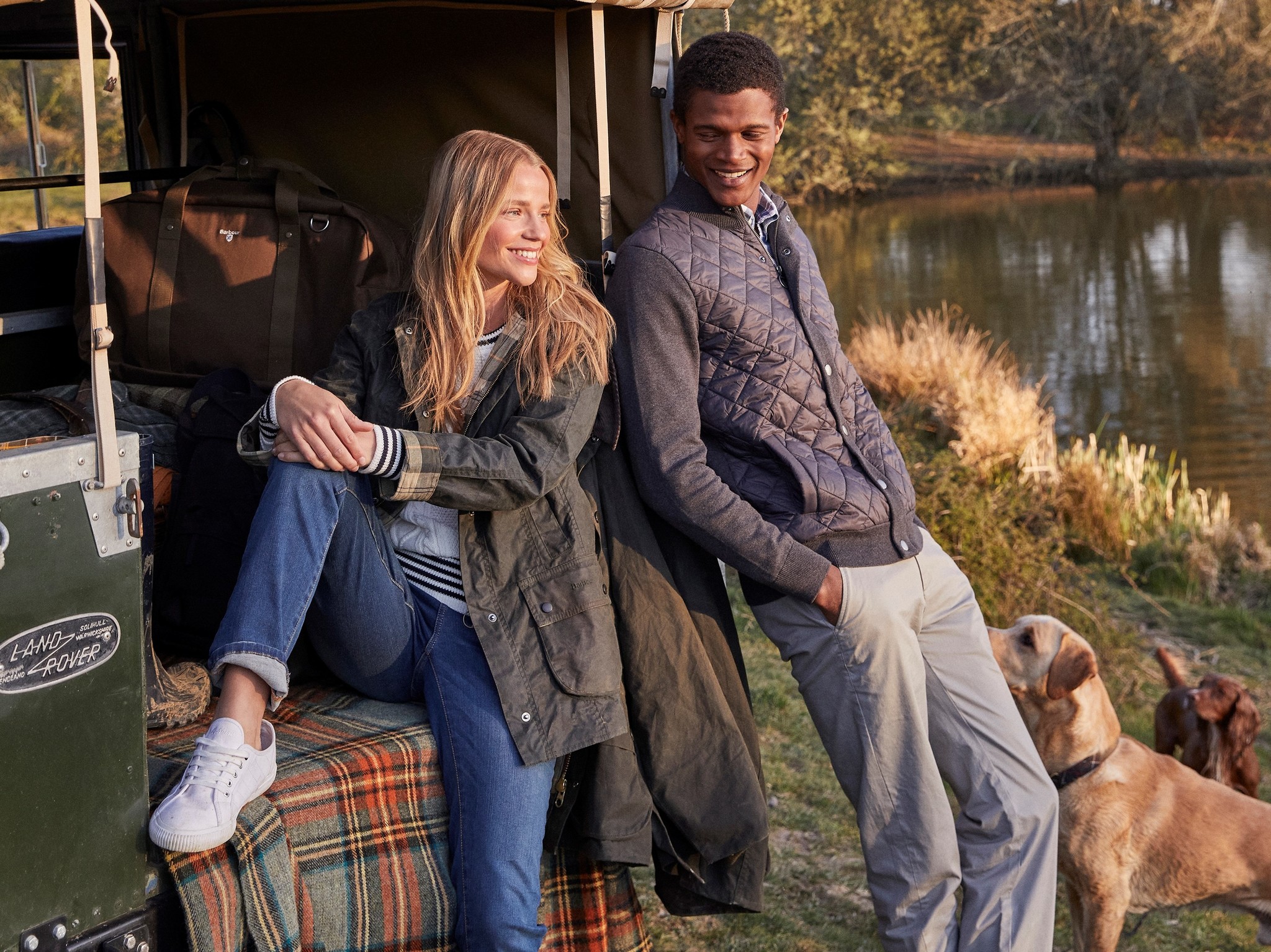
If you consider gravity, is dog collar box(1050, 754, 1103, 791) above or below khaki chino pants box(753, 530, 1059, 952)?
below

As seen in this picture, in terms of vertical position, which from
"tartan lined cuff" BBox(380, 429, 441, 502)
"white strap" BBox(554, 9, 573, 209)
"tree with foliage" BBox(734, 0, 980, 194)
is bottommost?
"tartan lined cuff" BBox(380, 429, 441, 502)

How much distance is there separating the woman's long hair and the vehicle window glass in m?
0.96

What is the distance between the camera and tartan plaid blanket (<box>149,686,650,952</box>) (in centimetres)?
213

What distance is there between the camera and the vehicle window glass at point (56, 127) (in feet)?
14.1

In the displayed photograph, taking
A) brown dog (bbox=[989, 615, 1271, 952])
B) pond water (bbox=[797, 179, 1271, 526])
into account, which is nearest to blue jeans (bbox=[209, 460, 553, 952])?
brown dog (bbox=[989, 615, 1271, 952])

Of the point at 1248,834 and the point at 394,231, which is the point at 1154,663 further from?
the point at 394,231

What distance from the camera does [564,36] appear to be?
124 inches

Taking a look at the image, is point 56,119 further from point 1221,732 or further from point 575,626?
point 1221,732

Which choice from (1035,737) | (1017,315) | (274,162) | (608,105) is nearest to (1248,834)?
(1035,737)

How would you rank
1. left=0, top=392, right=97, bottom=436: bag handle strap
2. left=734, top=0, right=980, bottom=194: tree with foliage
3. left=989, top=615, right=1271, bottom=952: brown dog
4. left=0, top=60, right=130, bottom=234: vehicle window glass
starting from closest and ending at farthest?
left=0, top=392, right=97, bottom=436: bag handle strap
left=989, top=615, right=1271, bottom=952: brown dog
left=0, top=60, right=130, bottom=234: vehicle window glass
left=734, top=0, right=980, bottom=194: tree with foliage

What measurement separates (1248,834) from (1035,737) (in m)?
0.62

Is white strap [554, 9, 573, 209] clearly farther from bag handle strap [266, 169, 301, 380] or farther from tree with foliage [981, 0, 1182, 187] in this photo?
tree with foliage [981, 0, 1182, 187]

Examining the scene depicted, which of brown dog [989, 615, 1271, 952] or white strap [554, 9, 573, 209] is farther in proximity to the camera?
brown dog [989, 615, 1271, 952]

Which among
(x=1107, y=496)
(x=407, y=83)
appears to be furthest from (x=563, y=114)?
(x=1107, y=496)
